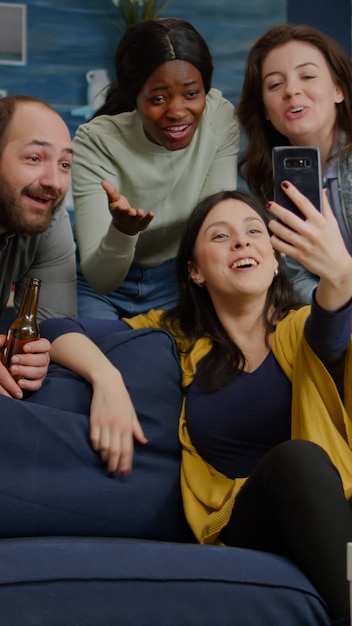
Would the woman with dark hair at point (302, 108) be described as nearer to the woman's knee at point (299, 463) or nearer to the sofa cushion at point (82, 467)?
the sofa cushion at point (82, 467)

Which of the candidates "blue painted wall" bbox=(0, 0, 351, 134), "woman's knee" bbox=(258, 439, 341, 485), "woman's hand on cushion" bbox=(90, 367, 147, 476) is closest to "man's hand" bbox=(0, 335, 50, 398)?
"woman's hand on cushion" bbox=(90, 367, 147, 476)

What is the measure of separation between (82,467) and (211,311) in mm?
488

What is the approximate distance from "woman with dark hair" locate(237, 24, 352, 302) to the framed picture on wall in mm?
2521

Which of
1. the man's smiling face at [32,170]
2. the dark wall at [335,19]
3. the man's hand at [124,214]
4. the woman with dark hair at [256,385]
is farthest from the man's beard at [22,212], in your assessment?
the dark wall at [335,19]

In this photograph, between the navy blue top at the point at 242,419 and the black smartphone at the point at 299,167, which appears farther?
the navy blue top at the point at 242,419

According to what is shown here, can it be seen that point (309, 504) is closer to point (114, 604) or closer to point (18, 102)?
point (114, 604)

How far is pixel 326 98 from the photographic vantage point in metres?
2.26

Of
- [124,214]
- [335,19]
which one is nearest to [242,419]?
[124,214]

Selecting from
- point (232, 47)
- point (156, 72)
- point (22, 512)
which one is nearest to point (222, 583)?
point (22, 512)

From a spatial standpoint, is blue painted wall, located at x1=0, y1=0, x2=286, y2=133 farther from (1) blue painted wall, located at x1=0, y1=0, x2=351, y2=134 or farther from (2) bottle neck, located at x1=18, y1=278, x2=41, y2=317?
(2) bottle neck, located at x1=18, y1=278, x2=41, y2=317

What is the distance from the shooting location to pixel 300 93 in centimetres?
222

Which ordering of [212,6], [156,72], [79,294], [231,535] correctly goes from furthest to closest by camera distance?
[212,6] < [79,294] < [156,72] < [231,535]

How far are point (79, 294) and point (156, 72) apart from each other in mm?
598

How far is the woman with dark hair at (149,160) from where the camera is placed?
222cm
